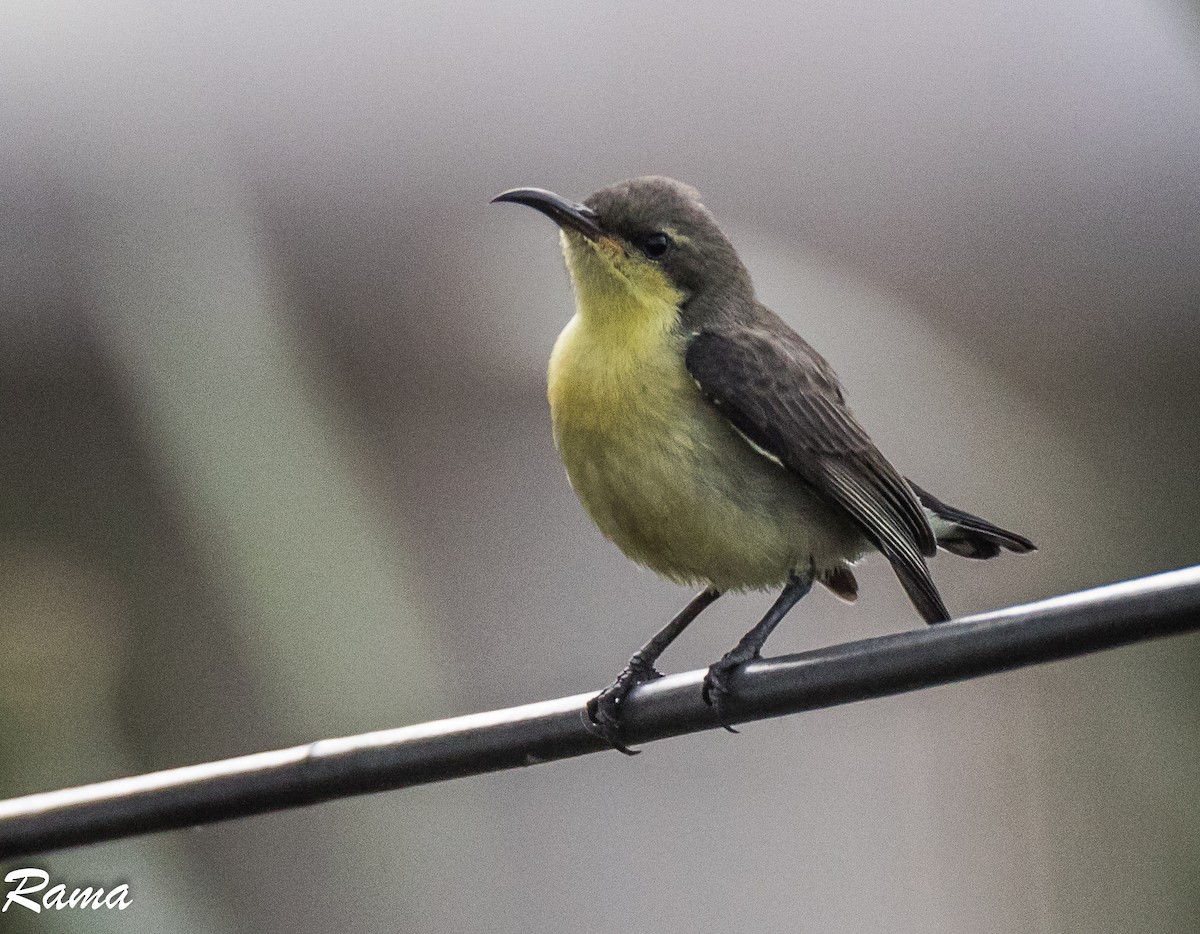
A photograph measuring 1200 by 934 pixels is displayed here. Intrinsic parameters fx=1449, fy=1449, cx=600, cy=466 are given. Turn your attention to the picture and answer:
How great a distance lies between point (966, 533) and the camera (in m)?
4.14

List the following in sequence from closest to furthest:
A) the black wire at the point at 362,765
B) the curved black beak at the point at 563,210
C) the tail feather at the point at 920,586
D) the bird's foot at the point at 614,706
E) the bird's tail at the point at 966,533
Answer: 1. the black wire at the point at 362,765
2. the bird's foot at the point at 614,706
3. the tail feather at the point at 920,586
4. the curved black beak at the point at 563,210
5. the bird's tail at the point at 966,533

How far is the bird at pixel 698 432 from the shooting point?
11.3ft

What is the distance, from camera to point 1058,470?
767cm

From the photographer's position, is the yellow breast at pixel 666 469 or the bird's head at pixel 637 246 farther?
the bird's head at pixel 637 246

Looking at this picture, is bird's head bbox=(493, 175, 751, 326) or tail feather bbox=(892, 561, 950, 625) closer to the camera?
tail feather bbox=(892, 561, 950, 625)

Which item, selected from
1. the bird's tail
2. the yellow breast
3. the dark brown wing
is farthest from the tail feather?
the bird's tail

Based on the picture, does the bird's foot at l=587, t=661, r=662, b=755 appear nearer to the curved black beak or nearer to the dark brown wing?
the dark brown wing

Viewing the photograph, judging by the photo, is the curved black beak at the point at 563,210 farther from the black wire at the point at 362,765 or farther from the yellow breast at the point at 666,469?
the black wire at the point at 362,765

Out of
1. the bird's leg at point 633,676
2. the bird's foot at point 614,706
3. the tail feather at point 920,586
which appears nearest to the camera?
the bird's foot at point 614,706

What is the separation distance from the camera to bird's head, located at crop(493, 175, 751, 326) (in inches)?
148

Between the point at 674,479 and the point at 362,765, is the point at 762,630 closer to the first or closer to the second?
the point at 674,479
